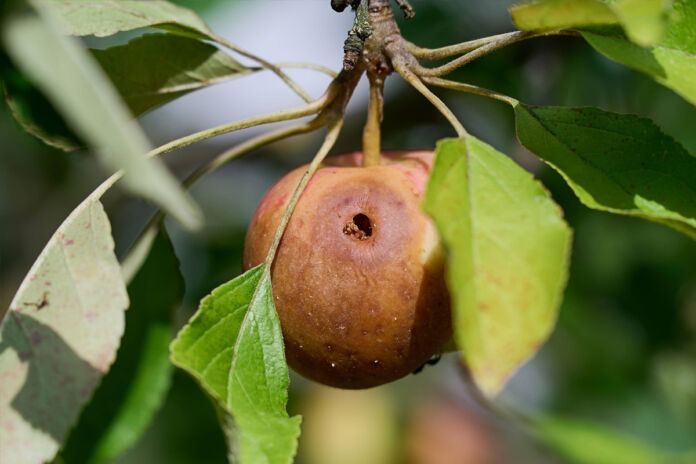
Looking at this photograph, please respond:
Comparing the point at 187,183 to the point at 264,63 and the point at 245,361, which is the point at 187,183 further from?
the point at 245,361

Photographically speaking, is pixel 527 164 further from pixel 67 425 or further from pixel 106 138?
pixel 106 138

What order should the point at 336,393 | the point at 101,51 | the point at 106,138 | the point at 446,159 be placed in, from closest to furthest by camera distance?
the point at 106,138, the point at 446,159, the point at 101,51, the point at 336,393

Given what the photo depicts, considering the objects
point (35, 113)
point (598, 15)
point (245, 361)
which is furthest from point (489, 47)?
point (35, 113)

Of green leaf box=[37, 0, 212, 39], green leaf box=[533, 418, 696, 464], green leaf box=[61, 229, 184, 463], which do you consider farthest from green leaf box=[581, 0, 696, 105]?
green leaf box=[533, 418, 696, 464]

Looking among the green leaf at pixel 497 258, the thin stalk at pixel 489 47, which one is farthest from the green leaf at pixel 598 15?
the green leaf at pixel 497 258

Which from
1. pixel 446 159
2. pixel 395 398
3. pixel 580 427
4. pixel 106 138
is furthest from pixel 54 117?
pixel 395 398
